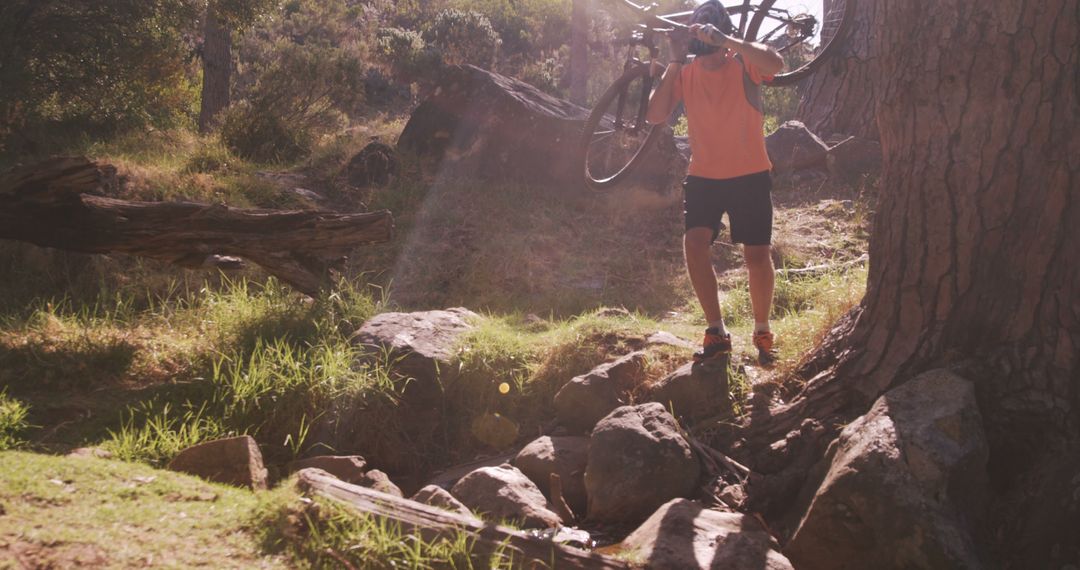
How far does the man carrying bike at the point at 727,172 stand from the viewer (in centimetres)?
424

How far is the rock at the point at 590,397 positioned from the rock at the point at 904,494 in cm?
142

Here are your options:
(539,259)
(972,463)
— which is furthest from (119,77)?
(972,463)

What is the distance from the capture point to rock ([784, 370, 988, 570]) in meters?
2.73

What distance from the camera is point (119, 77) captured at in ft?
28.9

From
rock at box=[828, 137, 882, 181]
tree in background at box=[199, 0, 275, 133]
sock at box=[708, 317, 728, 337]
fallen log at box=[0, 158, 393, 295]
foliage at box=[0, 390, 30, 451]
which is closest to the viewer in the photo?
foliage at box=[0, 390, 30, 451]

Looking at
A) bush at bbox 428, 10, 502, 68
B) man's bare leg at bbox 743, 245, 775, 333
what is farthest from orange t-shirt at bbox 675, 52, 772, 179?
bush at bbox 428, 10, 502, 68

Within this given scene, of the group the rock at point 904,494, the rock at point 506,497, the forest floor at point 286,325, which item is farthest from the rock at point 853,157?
the rock at point 506,497

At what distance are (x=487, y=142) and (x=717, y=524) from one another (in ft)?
22.4

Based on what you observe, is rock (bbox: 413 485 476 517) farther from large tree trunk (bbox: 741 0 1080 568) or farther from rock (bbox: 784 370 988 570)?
large tree trunk (bbox: 741 0 1080 568)

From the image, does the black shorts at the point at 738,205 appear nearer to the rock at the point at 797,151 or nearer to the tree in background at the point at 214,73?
the rock at the point at 797,151

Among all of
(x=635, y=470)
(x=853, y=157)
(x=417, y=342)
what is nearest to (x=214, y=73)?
(x=417, y=342)

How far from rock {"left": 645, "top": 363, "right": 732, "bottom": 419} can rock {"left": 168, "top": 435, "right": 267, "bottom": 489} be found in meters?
1.96

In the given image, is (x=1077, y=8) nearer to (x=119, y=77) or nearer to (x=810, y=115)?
(x=810, y=115)

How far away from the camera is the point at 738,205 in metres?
4.26
